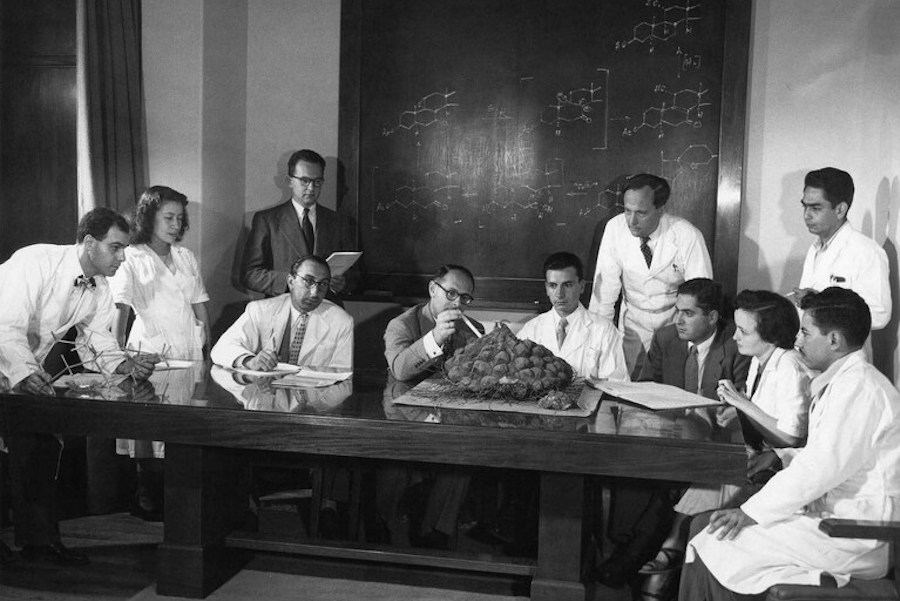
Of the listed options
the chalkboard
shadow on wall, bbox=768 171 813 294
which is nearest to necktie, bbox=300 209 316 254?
the chalkboard

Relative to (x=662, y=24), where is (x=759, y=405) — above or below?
below

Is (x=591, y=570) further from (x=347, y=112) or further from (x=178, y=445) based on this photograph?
(x=347, y=112)

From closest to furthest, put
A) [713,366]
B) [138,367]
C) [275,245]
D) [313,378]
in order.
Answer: [138,367], [313,378], [713,366], [275,245]

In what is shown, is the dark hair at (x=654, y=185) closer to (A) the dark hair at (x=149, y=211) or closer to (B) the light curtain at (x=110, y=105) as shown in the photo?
(A) the dark hair at (x=149, y=211)

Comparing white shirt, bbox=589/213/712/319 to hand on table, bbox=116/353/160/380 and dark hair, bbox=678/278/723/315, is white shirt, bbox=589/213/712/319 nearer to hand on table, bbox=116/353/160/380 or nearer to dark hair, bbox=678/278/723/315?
dark hair, bbox=678/278/723/315

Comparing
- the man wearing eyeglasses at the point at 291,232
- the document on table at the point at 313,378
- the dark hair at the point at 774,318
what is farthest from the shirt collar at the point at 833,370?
the man wearing eyeglasses at the point at 291,232

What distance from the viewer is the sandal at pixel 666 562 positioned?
3.10 m

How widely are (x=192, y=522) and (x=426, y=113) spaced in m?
2.77

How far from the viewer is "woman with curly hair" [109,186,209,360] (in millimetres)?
4234

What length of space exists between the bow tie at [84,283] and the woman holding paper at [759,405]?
2187 mm

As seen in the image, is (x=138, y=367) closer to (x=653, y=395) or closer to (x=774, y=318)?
(x=653, y=395)

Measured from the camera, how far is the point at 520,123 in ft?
16.8

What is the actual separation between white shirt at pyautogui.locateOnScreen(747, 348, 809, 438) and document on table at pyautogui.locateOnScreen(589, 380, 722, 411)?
23 cm

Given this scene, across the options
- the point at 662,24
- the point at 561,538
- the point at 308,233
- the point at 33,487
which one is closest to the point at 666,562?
the point at 561,538
